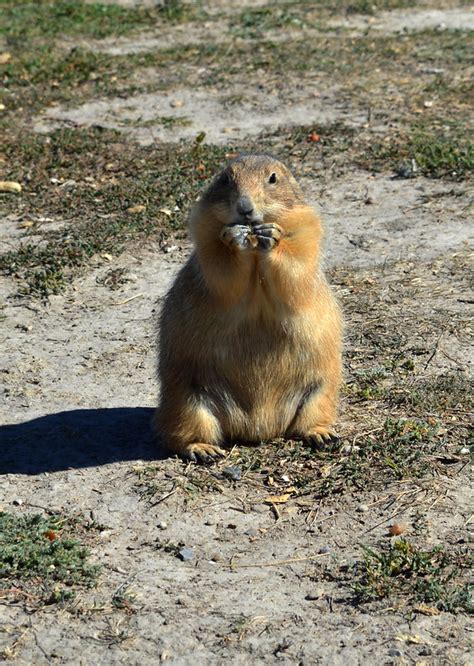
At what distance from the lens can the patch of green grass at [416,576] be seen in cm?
411

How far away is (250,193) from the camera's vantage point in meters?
4.99

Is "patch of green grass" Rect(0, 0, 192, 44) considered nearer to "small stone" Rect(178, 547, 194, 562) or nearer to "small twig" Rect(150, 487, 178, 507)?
"small twig" Rect(150, 487, 178, 507)

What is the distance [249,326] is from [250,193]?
0.59 meters

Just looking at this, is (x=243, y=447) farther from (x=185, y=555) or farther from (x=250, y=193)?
(x=250, y=193)

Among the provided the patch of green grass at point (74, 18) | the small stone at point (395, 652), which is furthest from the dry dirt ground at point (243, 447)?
the patch of green grass at point (74, 18)

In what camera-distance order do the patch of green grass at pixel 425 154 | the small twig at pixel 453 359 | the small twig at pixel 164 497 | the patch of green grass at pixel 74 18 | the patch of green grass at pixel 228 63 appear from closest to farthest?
the small twig at pixel 164 497 < the small twig at pixel 453 359 < the patch of green grass at pixel 425 154 < the patch of green grass at pixel 228 63 < the patch of green grass at pixel 74 18

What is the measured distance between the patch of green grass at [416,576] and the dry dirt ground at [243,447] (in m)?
0.02

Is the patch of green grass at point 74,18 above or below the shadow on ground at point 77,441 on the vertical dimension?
above

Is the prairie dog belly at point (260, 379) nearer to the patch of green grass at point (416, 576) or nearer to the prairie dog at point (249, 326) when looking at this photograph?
the prairie dog at point (249, 326)

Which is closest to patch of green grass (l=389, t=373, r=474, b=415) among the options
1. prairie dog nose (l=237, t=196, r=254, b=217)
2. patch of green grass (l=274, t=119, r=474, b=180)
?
prairie dog nose (l=237, t=196, r=254, b=217)

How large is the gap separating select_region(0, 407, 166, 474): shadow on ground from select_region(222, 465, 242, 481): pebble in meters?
0.38

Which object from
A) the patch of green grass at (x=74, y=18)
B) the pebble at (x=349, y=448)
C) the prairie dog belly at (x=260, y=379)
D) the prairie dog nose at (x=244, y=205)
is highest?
the prairie dog nose at (x=244, y=205)

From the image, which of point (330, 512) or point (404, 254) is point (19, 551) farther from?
point (404, 254)

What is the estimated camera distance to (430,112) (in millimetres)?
9992
